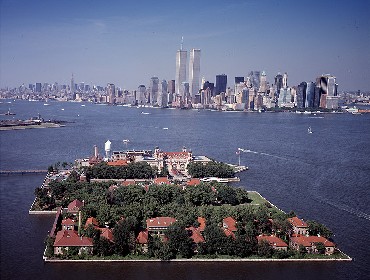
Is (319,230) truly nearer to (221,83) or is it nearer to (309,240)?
(309,240)

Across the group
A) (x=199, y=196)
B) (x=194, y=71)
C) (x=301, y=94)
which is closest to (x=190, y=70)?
(x=194, y=71)

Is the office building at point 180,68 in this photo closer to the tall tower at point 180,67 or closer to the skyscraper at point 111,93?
the tall tower at point 180,67

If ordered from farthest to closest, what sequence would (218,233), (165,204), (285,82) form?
(285,82), (165,204), (218,233)

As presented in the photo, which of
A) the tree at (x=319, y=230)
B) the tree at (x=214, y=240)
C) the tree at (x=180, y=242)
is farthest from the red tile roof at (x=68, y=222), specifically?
the tree at (x=319, y=230)

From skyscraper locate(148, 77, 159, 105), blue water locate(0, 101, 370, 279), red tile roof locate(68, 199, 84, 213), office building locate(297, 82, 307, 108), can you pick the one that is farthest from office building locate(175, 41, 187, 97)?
Answer: red tile roof locate(68, 199, 84, 213)

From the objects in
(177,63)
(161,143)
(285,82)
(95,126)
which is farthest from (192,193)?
(177,63)

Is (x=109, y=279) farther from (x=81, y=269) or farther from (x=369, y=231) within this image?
(x=369, y=231)
